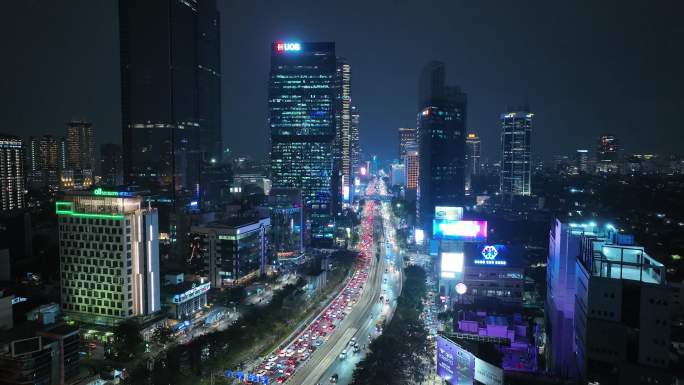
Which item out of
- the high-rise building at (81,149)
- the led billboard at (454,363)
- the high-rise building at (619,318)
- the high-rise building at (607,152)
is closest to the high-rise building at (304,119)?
the led billboard at (454,363)

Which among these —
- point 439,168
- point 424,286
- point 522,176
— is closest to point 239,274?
point 424,286

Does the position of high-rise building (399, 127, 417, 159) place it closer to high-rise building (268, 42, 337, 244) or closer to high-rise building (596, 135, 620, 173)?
high-rise building (596, 135, 620, 173)

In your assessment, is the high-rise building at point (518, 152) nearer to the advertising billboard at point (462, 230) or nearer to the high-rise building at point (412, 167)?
the high-rise building at point (412, 167)

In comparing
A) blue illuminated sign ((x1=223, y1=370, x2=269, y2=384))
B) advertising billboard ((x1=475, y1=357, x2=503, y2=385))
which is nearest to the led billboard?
advertising billboard ((x1=475, y1=357, x2=503, y2=385))

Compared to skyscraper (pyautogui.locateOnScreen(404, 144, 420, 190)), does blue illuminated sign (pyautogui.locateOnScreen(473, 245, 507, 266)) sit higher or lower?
lower

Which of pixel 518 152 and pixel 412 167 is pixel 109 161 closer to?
pixel 412 167

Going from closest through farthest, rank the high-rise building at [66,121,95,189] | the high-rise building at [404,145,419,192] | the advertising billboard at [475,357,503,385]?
the advertising billboard at [475,357,503,385]
the high-rise building at [66,121,95,189]
the high-rise building at [404,145,419,192]

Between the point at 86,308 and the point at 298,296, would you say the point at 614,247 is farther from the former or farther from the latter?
the point at 86,308
